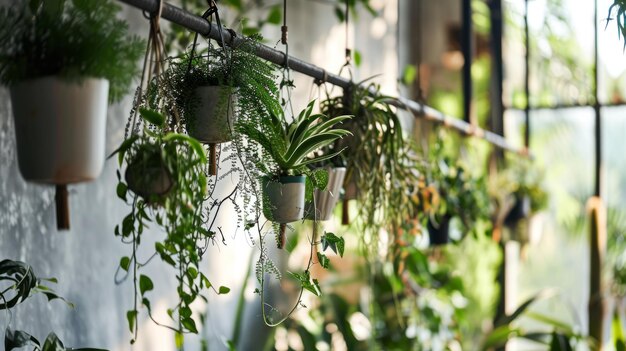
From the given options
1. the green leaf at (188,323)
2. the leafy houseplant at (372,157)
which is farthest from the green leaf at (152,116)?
the leafy houseplant at (372,157)

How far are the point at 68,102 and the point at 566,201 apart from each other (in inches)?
178

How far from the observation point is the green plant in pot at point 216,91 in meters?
1.58

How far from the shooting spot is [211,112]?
158cm

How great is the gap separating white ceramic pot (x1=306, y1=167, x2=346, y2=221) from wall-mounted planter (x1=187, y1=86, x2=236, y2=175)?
1.26 feet

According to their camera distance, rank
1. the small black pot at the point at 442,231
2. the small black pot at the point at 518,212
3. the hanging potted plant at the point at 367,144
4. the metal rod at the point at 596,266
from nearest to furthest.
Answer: the hanging potted plant at the point at 367,144 < the small black pot at the point at 442,231 < the small black pot at the point at 518,212 < the metal rod at the point at 596,266

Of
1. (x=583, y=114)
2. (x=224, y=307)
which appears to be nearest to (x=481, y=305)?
(x=583, y=114)

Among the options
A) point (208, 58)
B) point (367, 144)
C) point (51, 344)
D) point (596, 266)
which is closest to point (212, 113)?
point (208, 58)

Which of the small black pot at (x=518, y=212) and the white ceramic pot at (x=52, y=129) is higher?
the white ceramic pot at (x=52, y=129)

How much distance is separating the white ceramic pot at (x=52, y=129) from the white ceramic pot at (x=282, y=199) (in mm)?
509

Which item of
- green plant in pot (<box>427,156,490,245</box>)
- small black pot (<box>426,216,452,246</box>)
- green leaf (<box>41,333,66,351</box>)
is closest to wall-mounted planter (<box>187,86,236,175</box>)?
green leaf (<box>41,333,66,351</box>)

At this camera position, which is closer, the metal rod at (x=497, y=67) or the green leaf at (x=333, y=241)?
the green leaf at (x=333, y=241)

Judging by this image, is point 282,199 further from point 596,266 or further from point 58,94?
point 596,266

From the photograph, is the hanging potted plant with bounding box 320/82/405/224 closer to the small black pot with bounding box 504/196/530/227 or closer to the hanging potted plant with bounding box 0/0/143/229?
the hanging potted plant with bounding box 0/0/143/229

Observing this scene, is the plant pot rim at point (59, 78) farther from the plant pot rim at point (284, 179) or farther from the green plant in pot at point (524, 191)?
the green plant in pot at point (524, 191)
